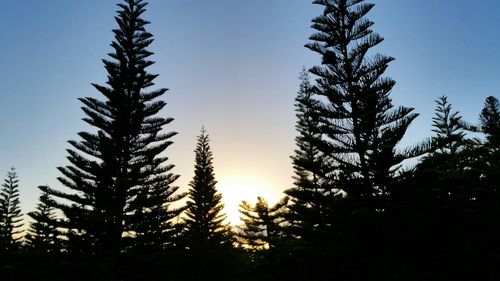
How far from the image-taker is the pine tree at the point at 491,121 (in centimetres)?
1084

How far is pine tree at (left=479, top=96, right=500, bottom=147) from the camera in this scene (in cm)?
1084

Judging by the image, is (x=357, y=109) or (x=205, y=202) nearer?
(x=357, y=109)

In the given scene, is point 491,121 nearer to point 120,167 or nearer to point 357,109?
point 357,109

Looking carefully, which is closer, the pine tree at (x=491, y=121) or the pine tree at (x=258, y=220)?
the pine tree at (x=491, y=121)

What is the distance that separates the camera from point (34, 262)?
1335 cm

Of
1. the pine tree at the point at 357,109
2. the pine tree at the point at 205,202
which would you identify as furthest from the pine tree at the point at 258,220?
the pine tree at the point at 357,109

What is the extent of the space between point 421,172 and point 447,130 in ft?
44.2

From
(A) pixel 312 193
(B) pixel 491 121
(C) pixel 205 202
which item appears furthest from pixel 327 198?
(C) pixel 205 202

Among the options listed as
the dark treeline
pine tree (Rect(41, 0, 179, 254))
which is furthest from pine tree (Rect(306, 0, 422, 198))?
pine tree (Rect(41, 0, 179, 254))

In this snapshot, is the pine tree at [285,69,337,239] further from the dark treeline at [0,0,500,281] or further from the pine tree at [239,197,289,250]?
the pine tree at [239,197,289,250]

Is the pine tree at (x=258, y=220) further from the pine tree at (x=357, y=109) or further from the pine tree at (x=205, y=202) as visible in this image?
the pine tree at (x=357, y=109)

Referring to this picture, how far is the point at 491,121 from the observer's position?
1173 cm

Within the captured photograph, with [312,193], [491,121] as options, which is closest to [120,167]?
[312,193]

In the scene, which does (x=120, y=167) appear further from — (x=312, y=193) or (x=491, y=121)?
(x=491, y=121)
